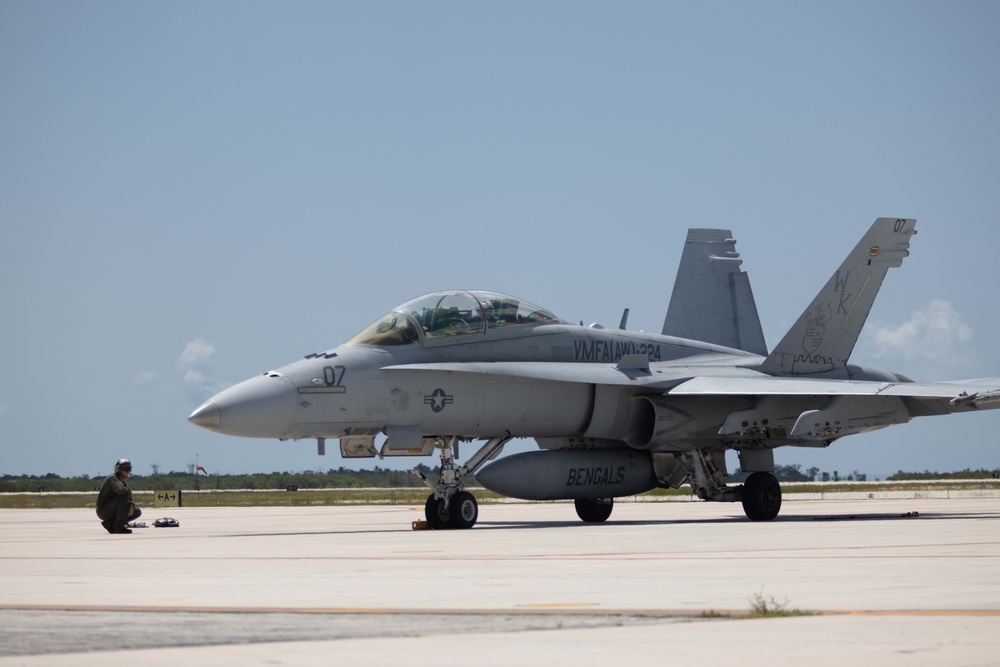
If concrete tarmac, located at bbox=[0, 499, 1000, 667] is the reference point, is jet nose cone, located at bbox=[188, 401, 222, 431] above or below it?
above

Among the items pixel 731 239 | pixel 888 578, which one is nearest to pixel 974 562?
pixel 888 578

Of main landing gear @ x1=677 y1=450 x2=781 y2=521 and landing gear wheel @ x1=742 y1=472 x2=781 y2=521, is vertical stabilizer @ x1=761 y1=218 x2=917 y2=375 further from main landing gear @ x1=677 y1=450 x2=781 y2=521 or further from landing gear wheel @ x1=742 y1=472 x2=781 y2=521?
landing gear wheel @ x1=742 y1=472 x2=781 y2=521

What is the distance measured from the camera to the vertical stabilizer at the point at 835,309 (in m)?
24.4

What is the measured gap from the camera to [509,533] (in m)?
18.1

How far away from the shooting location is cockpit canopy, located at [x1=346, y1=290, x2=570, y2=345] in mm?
20250

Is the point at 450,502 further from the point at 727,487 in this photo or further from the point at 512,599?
Result: the point at 512,599

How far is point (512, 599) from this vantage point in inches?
340

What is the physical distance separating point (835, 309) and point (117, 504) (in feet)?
41.6

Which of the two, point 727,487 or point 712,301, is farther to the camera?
point 712,301

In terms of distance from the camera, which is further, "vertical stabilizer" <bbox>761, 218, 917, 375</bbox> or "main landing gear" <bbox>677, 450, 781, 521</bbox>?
"vertical stabilizer" <bbox>761, 218, 917, 375</bbox>

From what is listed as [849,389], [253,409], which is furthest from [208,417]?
[849,389]

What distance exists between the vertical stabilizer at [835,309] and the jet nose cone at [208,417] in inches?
418

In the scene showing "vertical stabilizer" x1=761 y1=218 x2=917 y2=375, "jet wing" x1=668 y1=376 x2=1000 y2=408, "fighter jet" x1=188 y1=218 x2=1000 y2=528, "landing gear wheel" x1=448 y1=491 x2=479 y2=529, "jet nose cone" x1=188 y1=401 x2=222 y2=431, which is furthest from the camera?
"vertical stabilizer" x1=761 y1=218 x2=917 y2=375

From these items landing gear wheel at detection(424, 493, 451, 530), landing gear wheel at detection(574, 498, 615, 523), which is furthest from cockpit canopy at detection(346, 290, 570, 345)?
landing gear wheel at detection(574, 498, 615, 523)
